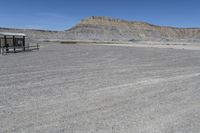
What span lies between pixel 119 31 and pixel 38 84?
171 metres

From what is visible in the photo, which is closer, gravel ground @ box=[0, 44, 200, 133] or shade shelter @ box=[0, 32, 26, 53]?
gravel ground @ box=[0, 44, 200, 133]

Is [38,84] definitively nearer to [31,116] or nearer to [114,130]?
[31,116]

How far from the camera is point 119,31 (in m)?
179

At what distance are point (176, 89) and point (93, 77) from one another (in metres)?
4.19

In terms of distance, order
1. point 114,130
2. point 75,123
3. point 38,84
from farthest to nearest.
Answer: point 38,84, point 75,123, point 114,130

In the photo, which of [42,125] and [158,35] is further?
[158,35]

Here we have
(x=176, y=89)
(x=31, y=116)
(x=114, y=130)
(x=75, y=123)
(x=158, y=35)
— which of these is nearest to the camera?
(x=114, y=130)

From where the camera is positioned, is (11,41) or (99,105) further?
(11,41)

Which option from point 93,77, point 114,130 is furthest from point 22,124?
point 93,77

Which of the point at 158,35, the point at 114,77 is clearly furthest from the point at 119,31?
the point at 114,77

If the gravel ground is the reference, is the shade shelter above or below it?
above

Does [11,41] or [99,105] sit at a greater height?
[11,41]

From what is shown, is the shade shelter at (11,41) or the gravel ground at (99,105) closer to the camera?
the gravel ground at (99,105)

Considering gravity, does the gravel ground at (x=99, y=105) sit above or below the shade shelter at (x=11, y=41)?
below
